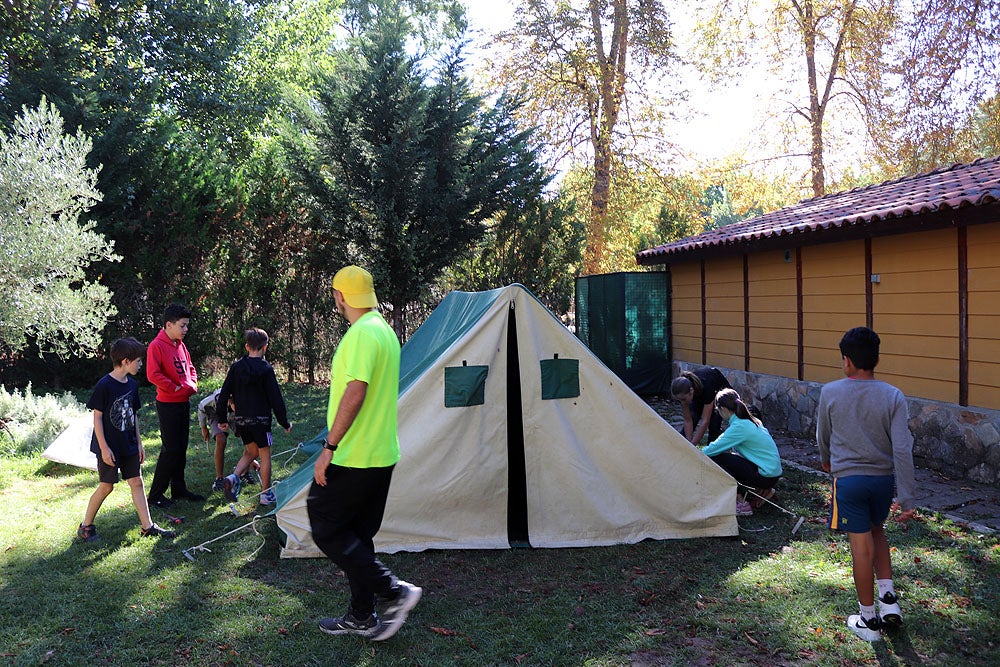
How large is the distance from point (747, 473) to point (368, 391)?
3.51m

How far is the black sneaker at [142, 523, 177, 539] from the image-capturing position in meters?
5.39

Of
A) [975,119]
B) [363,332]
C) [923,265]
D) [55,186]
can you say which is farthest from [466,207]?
[975,119]

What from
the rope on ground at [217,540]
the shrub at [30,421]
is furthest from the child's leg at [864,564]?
the shrub at [30,421]

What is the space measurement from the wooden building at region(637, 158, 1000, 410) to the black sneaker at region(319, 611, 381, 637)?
583cm

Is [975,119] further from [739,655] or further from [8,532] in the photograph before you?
[8,532]

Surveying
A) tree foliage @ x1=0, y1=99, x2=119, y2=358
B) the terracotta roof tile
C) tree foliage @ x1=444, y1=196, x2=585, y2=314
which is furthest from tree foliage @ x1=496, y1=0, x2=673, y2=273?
tree foliage @ x1=0, y1=99, x2=119, y2=358

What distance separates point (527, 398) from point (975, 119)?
1662 centimetres

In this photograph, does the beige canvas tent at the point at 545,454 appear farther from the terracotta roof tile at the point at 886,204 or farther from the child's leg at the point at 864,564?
the terracotta roof tile at the point at 886,204

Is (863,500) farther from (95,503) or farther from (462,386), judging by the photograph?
(95,503)

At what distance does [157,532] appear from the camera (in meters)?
5.44

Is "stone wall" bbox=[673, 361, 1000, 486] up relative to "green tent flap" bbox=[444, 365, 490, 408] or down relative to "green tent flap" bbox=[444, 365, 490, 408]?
down

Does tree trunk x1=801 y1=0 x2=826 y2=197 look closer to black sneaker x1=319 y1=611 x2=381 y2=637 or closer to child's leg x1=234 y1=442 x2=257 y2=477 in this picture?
child's leg x1=234 y1=442 x2=257 y2=477

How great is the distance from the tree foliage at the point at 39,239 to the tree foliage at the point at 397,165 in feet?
16.0

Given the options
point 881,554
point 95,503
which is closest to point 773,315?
point 881,554
